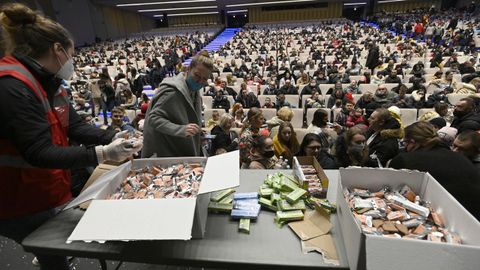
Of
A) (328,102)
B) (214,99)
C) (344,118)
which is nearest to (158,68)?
(214,99)

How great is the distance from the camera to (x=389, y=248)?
64 centimetres

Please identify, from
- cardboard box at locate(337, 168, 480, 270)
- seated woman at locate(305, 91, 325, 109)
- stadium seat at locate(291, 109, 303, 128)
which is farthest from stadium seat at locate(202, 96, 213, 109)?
cardboard box at locate(337, 168, 480, 270)

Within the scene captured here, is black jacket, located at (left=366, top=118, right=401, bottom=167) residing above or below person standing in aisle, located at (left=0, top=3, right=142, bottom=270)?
below

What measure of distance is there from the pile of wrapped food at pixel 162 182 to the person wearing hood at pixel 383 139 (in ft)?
5.99

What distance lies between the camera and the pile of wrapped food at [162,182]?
0.96 m

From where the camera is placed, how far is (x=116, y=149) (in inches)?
34.5

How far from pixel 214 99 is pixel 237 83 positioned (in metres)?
2.06

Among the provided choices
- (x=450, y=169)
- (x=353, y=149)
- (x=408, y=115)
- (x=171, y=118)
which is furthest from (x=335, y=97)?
(x=171, y=118)

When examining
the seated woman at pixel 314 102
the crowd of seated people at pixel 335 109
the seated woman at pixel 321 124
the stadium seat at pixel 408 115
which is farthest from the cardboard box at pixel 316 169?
the seated woman at pixel 314 102

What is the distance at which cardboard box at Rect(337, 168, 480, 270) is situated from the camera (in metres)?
0.62

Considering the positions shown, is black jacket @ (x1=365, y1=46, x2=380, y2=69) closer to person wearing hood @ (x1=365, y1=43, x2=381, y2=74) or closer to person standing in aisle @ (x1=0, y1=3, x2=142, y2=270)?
person wearing hood @ (x1=365, y1=43, x2=381, y2=74)

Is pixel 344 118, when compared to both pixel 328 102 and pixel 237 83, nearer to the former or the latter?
pixel 328 102

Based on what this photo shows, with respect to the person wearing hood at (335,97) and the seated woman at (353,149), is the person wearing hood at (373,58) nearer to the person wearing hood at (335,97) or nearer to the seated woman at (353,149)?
the person wearing hood at (335,97)

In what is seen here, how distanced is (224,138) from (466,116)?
2824 millimetres
